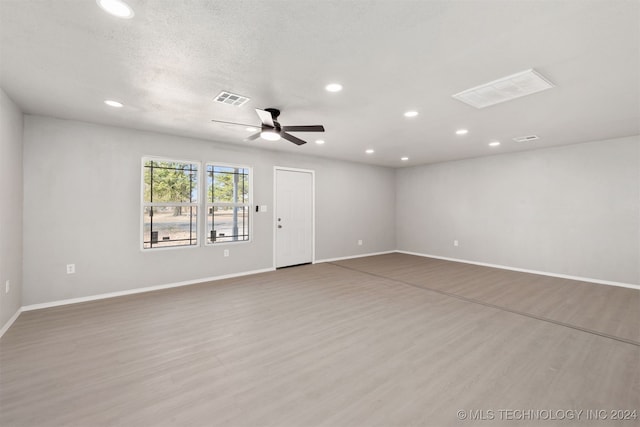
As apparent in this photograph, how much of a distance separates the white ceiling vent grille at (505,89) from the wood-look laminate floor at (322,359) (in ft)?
8.57

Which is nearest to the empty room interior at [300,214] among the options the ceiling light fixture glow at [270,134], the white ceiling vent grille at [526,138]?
the ceiling light fixture glow at [270,134]

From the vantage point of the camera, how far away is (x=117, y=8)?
168 centimetres

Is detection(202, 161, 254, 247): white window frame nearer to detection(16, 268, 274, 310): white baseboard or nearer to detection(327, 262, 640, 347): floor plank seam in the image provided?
detection(16, 268, 274, 310): white baseboard

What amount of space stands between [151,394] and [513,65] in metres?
3.97

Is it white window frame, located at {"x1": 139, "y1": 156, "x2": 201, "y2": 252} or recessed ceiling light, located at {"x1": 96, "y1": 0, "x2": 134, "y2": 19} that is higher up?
recessed ceiling light, located at {"x1": 96, "y1": 0, "x2": 134, "y2": 19}

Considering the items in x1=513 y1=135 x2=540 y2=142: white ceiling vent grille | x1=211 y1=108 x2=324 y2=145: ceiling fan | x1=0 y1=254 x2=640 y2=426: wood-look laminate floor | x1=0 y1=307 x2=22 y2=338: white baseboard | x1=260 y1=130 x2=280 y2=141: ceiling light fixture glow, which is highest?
x1=513 y1=135 x2=540 y2=142: white ceiling vent grille

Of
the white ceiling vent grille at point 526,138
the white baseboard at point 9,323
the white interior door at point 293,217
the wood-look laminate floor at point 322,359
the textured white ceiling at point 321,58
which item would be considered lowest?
the wood-look laminate floor at point 322,359

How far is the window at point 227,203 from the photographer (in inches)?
200

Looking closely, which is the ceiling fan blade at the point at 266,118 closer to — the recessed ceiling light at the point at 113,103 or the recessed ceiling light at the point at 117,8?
the recessed ceiling light at the point at 117,8

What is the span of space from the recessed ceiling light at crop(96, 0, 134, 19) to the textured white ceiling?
0.05m

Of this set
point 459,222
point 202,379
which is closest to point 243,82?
point 202,379

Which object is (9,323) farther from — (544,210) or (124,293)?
(544,210)

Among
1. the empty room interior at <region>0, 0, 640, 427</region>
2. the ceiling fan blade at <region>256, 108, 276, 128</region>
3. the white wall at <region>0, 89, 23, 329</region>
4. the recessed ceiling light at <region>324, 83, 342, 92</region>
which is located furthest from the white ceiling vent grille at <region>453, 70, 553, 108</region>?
the white wall at <region>0, 89, 23, 329</region>

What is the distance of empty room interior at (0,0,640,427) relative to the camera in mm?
→ 1844
